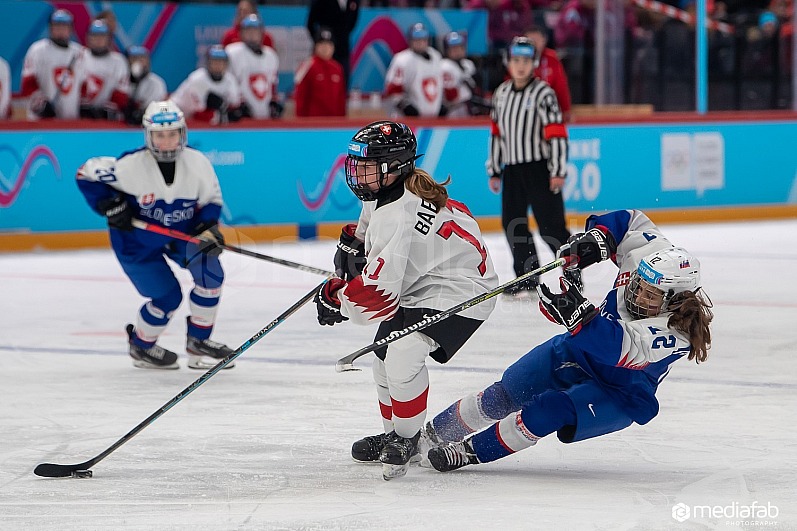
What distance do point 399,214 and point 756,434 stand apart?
51.0 inches

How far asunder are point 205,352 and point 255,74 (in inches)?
200

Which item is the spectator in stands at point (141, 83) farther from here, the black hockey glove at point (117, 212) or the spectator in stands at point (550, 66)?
the black hockey glove at point (117, 212)

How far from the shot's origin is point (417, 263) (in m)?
3.40

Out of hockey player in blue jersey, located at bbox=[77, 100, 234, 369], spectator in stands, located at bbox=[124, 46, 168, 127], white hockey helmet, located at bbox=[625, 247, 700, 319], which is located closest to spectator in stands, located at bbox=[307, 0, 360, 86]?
spectator in stands, located at bbox=[124, 46, 168, 127]

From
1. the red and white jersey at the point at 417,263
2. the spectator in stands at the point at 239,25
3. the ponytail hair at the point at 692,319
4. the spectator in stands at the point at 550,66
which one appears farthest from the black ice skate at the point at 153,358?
the spectator in stands at the point at 239,25

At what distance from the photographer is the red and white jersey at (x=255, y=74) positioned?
32.0 feet

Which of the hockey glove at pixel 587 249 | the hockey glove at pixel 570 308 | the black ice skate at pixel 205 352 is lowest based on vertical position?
the black ice skate at pixel 205 352

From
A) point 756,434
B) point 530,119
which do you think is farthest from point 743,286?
point 756,434

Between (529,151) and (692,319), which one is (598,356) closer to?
(692,319)

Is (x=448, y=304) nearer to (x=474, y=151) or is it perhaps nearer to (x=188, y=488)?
(x=188, y=488)

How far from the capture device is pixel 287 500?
3104 millimetres

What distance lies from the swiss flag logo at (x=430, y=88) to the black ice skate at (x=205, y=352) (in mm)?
5505

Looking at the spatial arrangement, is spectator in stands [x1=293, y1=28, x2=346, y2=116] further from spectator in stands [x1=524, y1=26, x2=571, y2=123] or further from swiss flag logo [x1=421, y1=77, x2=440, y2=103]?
spectator in stands [x1=524, y1=26, x2=571, y2=123]

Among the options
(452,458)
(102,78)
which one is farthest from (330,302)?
(102,78)
